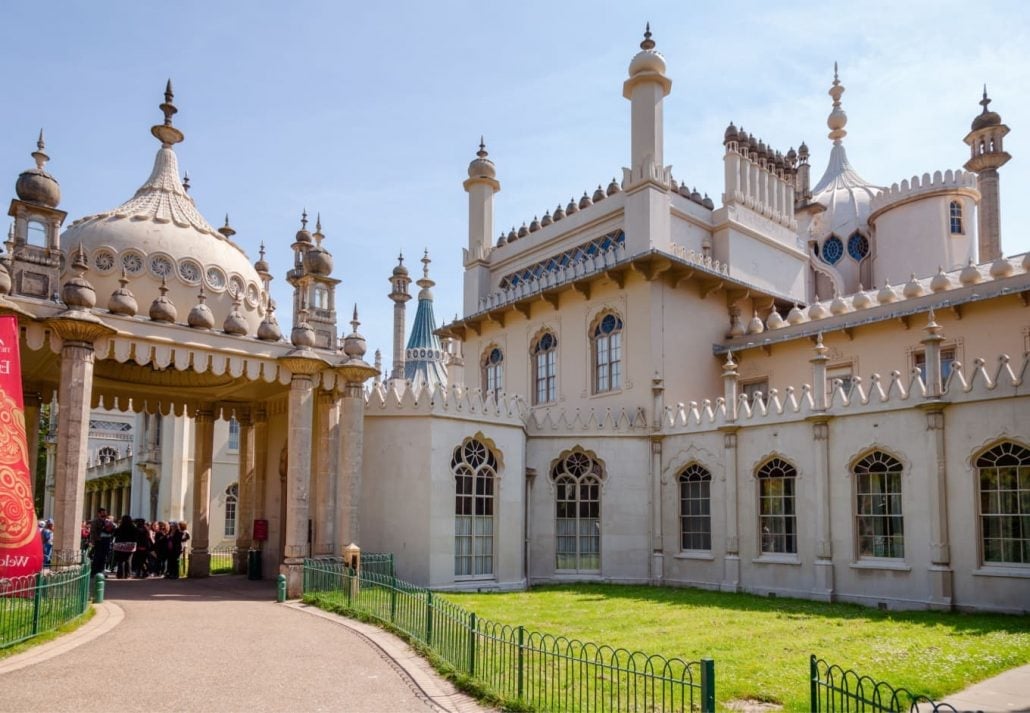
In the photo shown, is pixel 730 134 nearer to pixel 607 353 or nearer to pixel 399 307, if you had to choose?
pixel 607 353

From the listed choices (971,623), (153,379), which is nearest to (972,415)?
(971,623)

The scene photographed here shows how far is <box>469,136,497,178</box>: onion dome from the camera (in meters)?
31.7

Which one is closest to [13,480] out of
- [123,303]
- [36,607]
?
[36,607]

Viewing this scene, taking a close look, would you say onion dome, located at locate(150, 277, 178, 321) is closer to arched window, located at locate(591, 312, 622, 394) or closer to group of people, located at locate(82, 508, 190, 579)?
group of people, located at locate(82, 508, 190, 579)

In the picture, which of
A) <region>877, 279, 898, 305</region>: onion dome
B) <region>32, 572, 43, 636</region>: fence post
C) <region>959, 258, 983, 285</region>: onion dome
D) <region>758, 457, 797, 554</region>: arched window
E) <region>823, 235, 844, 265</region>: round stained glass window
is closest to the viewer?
<region>32, 572, 43, 636</region>: fence post

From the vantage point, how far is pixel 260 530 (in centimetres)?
2275

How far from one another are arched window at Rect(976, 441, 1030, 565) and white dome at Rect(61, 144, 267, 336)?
625 inches

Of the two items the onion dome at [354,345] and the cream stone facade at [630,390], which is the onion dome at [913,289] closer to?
the cream stone facade at [630,390]

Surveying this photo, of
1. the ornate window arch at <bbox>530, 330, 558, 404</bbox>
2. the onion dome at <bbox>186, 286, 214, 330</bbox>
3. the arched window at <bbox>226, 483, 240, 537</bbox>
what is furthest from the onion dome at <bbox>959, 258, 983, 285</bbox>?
the arched window at <bbox>226, 483, 240, 537</bbox>

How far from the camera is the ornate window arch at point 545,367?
27.9 metres

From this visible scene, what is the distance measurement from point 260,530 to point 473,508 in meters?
6.25

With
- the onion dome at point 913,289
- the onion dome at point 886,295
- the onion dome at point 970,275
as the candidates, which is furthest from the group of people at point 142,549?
the onion dome at point 970,275

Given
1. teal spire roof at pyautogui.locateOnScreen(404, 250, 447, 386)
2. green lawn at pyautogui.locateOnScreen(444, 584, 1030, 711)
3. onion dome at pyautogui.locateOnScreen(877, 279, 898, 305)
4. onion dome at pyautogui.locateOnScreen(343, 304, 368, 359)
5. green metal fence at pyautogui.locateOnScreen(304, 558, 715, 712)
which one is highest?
teal spire roof at pyautogui.locateOnScreen(404, 250, 447, 386)

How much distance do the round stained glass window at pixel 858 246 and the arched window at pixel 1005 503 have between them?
18542 millimetres
